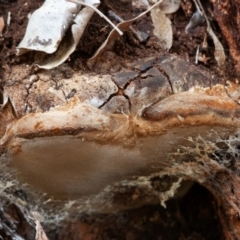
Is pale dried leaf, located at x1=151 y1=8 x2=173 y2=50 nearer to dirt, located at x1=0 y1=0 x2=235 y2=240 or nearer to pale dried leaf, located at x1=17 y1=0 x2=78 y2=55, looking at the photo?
dirt, located at x1=0 y1=0 x2=235 y2=240

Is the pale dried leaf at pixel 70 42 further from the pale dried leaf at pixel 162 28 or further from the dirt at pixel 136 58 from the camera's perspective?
the pale dried leaf at pixel 162 28

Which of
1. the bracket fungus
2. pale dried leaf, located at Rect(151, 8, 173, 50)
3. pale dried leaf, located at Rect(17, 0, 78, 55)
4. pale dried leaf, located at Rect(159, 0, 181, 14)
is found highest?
pale dried leaf, located at Rect(17, 0, 78, 55)

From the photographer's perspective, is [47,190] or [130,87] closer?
[130,87]

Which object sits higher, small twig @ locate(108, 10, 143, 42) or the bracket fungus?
small twig @ locate(108, 10, 143, 42)

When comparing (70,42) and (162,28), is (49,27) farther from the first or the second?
(162,28)

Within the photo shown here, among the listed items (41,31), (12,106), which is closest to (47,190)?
(12,106)

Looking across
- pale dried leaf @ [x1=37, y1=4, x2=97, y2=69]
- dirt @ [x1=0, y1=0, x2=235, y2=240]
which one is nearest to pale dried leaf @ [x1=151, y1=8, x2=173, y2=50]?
dirt @ [x1=0, y1=0, x2=235, y2=240]

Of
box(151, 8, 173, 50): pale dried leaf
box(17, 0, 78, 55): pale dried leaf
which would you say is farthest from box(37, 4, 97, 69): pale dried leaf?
box(151, 8, 173, 50): pale dried leaf

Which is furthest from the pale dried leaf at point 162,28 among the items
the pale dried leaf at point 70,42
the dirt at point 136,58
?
the pale dried leaf at point 70,42

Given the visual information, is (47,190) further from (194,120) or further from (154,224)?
(194,120)

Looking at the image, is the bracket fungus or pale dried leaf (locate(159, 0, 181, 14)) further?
pale dried leaf (locate(159, 0, 181, 14))
